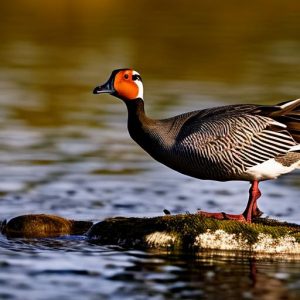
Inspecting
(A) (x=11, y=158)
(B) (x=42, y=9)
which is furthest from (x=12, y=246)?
(B) (x=42, y=9)

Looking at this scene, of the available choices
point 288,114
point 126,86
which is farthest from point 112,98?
point 288,114

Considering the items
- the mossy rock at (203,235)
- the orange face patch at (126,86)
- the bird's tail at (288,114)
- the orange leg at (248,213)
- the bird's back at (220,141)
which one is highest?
the orange face patch at (126,86)

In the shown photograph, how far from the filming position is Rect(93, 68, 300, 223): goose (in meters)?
12.8

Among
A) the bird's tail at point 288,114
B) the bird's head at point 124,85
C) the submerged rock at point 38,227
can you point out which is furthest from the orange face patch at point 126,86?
the submerged rock at point 38,227

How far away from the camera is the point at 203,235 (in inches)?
477

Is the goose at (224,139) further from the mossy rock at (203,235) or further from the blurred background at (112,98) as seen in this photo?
the blurred background at (112,98)

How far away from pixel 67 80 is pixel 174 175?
853 cm

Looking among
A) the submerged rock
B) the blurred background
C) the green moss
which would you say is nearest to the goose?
the green moss

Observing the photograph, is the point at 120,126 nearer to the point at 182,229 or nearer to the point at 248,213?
the point at 248,213

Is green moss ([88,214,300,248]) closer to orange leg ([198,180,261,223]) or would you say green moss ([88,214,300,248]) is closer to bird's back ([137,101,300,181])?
orange leg ([198,180,261,223])

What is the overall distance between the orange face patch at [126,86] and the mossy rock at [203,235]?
155 centimetres

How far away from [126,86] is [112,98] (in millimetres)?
9335

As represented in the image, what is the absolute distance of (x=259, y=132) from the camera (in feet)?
43.0

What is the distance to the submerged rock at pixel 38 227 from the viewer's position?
12.7 m
